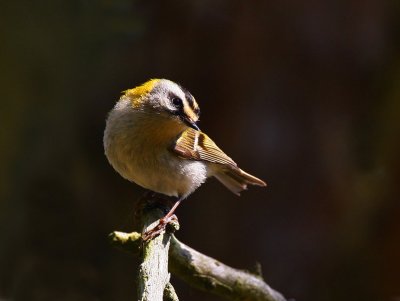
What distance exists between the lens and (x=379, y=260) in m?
3.36

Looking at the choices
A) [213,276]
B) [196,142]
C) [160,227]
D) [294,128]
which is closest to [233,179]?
[196,142]

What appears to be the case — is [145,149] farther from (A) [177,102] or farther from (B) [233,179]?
(B) [233,179]

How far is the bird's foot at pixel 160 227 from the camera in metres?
1.80

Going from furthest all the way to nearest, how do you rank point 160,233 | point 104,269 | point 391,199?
point 104,269
point 391,199
point 160,233

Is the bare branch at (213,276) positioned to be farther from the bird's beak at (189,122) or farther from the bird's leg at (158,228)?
the bird's beak at (189,122)

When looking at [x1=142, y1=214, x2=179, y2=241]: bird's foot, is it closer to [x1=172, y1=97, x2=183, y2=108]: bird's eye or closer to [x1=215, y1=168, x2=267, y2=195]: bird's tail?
[x1=172, y1=97, x2=183, y2=108]: bird's eye

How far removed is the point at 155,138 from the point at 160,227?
49 cm

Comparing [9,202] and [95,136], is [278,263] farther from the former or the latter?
[9,202]

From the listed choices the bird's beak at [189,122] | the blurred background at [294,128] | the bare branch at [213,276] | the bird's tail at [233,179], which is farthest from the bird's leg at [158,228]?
the blurred background at [294,128]

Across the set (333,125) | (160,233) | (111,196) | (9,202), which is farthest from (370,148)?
(9,202)

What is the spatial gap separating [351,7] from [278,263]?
147 cm

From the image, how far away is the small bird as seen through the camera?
2.23 m

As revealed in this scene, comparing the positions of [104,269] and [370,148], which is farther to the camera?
[104,269]

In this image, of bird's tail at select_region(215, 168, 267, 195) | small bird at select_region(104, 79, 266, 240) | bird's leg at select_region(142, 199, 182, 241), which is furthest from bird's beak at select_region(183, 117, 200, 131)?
bird's tail at select_region(215, 168, 267, 195)
